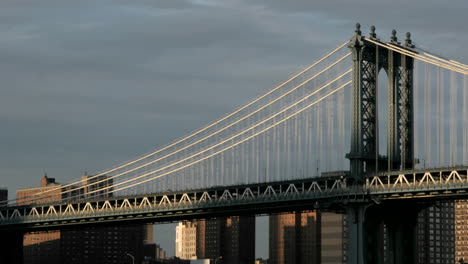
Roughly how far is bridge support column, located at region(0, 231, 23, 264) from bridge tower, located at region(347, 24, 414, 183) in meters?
69.4

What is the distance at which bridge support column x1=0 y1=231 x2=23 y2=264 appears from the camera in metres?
195

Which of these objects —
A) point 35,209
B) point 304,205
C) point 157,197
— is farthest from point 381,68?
point 35,209

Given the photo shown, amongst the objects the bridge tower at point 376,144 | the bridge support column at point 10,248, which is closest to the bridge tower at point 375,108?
the bridge tower at point 376,144

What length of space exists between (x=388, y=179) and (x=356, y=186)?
4111 millimetres

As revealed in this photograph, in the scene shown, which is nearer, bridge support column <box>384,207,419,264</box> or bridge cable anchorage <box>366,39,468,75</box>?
bridge cable anchorage <box>366,39,468,75</box>

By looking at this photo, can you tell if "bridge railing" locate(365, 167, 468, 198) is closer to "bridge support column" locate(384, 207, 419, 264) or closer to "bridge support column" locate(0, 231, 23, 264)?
"bridge support column" locate(384, 207, 419, 264)

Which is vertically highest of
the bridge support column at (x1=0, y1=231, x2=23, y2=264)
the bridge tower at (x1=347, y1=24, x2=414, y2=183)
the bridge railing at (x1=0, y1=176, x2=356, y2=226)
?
the bridge tower at (x1=347, y1=24, x2=414, y2=183)

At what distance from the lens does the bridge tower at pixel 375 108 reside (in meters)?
138

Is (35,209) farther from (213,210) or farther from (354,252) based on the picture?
(354,252)

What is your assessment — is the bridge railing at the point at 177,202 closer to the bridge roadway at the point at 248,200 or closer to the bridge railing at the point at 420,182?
the bridge roadway at the point at 248,200

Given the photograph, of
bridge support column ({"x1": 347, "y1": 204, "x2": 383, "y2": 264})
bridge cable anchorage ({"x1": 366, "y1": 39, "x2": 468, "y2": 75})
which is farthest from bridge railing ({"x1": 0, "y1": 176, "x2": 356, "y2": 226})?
bridge cable anchorage ({"x1": 366, "y1": 39, "x2": 468, "y2": 75})

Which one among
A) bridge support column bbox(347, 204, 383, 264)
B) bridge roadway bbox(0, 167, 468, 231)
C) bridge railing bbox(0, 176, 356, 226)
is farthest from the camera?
bridge railing bbox(0, 176, 356, 226)

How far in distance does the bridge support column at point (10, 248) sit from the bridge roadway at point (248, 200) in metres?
11.3

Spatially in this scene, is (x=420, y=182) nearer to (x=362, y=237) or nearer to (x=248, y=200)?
(x=362, y=237)
